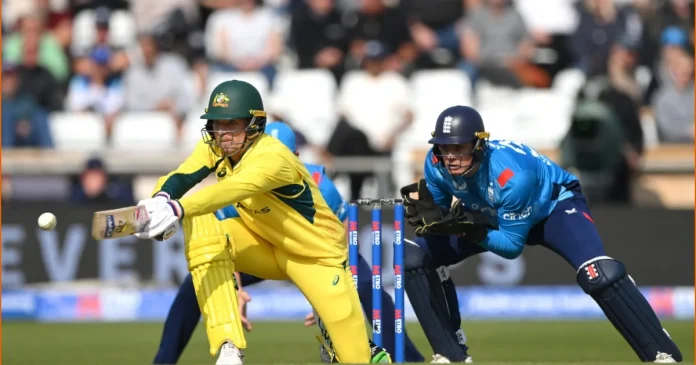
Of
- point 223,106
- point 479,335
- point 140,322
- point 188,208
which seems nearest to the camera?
point 188,208

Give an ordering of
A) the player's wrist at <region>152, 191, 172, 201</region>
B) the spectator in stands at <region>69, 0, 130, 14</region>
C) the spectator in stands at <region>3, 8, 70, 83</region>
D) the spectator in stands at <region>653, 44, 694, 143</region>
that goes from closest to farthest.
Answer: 1. the player's wrist at <region>152, 191, 172, 201</region>
2. the spectator in stands at <region>653, 44, 694, 143</region>
3. the spectator in stands at <region>3, 8, 70, 83</region>
4. the spectator in stands at <region>69, 0, 130, 14</region>

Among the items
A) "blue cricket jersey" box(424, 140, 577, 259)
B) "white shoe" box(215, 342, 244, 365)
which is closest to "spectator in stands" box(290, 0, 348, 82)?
"blue cricket jersey" box(424, 140, 577, 259)

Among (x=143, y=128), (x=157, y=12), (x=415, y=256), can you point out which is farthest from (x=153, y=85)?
(x=415, y=256)

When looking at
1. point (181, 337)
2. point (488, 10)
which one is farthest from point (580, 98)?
point (181, 337)

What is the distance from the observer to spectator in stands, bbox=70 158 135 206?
464 inches

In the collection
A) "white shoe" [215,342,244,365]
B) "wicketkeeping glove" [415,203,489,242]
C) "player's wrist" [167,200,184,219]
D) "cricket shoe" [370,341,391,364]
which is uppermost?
"player's wrist" [167,200,184,219]

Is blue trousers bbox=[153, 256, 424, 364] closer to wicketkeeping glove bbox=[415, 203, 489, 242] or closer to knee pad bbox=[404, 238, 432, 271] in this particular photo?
knee pad bbox=[404, 238, 432, 271]

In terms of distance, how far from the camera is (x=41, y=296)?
37.9 ft

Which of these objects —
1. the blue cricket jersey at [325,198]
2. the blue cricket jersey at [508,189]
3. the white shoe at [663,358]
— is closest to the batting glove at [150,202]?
the blue cricket jersey at [325,198]

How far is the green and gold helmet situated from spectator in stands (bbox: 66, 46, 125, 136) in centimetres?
758

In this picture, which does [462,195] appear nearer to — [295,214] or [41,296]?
[295,214]

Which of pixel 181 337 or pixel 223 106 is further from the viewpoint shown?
pixel 181 337

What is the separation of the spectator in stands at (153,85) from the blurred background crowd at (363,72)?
14 mm

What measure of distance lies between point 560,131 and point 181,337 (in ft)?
23.1
